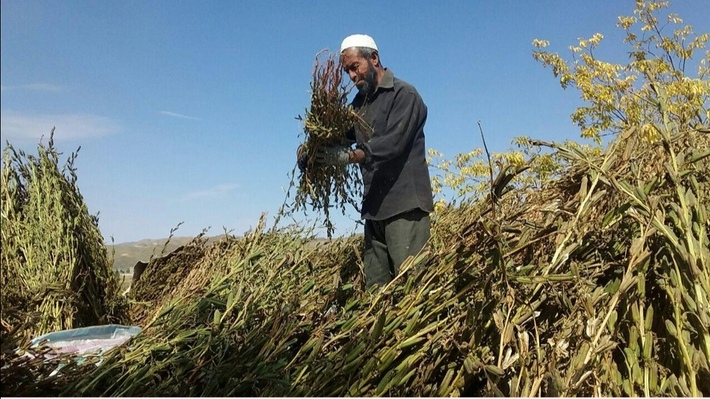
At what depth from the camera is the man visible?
9.31 ft

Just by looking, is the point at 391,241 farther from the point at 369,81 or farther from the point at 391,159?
the point at 369,81

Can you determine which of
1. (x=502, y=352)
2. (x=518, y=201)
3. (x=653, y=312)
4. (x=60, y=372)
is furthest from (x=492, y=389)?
(x=60, y=372)

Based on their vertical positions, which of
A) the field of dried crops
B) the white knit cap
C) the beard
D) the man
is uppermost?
the white knit cap

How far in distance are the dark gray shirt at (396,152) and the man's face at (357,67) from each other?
0.08m

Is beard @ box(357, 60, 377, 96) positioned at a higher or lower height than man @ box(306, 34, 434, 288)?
higher

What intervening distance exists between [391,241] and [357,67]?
899mm

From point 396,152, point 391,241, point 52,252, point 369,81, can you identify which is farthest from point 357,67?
point 52,252

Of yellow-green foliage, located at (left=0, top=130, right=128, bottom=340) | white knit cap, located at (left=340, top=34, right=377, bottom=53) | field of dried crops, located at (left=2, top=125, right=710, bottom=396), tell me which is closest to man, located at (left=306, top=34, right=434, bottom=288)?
white knit cap, located at (left=340, top=34, right=377, bottom=53)

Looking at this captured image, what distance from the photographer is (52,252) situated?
2.49 metres

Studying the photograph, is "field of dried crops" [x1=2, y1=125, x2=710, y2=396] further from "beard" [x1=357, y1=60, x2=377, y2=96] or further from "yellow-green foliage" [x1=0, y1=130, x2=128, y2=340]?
"beard" [x1=357, y1=60, x2=377, y2=96]

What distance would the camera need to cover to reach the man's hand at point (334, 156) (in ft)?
8.93

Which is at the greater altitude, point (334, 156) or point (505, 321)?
point (334, 156)

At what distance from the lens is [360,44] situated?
9.68 ft

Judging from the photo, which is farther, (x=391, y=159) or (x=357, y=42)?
(x=357, y=42)
